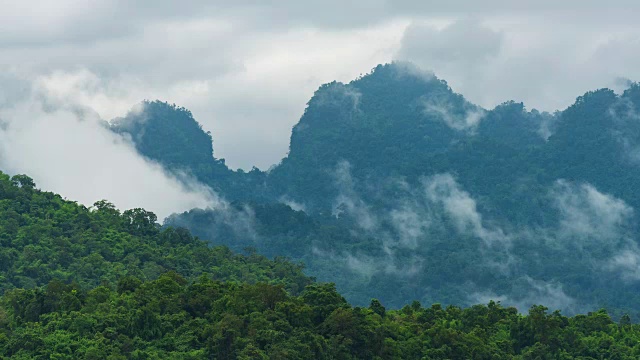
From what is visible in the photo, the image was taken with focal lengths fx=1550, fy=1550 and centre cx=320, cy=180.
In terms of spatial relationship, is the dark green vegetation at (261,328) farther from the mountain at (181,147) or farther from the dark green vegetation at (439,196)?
the mountain at (181,147)

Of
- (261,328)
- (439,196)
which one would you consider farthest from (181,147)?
(261,328)

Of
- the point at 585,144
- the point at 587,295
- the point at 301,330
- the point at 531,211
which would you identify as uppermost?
the point at 585,144

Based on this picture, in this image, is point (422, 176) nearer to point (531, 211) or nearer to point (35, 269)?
point (531, 211)

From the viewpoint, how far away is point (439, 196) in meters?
131

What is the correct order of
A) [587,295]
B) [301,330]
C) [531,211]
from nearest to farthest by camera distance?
[301,330] → [587,295] → [531,211]

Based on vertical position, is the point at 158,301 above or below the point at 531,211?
below

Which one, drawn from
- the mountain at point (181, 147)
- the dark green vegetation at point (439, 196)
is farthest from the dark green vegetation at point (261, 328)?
the mountain at point (181, 147)

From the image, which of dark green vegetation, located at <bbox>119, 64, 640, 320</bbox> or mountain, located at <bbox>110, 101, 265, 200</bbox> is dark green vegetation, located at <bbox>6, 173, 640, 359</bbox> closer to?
dark green vegetation, located at <bbox>119, 64, 640, 320</bbox>

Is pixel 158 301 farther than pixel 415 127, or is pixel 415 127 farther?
pixel 415 127

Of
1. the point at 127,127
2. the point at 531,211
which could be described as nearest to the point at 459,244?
the point at 531,211

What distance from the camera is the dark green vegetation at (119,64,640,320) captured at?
112m

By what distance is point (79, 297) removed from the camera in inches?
1797

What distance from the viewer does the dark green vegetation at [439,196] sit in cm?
11206

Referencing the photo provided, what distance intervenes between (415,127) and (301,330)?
10059 centimetres
